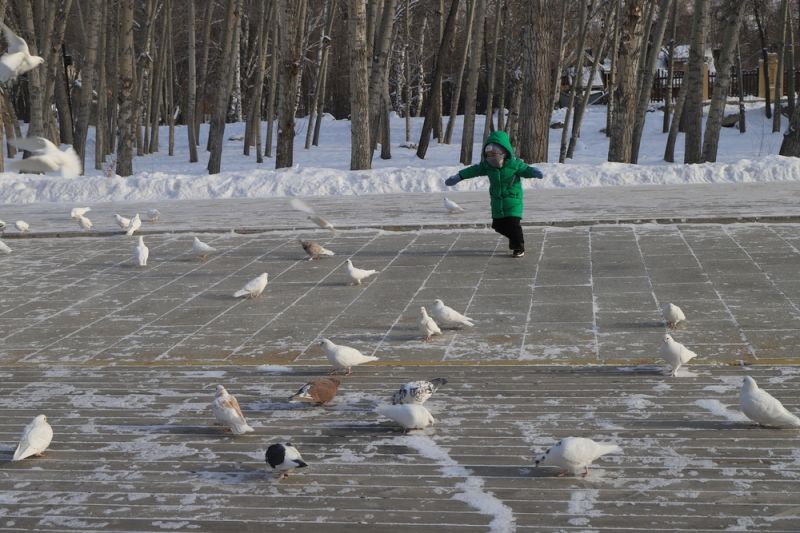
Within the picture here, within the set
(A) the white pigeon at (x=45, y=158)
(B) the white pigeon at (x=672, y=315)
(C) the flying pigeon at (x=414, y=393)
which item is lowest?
(C) the flying pigeon at (x=414, y=393)

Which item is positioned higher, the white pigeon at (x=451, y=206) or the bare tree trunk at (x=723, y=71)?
the bare tree trunk at (x=723, y=71)

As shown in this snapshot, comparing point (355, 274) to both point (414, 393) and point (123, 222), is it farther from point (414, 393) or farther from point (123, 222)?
point (123, 222)

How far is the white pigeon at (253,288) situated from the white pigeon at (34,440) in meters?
4.00

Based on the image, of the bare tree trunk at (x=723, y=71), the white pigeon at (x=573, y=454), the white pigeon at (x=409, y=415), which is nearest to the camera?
the white pigeon at (x=573, y=454)

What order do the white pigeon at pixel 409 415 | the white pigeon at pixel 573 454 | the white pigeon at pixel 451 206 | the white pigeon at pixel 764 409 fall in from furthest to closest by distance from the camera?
the white pigeon at pixel 451 206 < the white pigeon at pixel 409 415 < the white pigeon at pixel 764 409 < the white pigeon at pixel 573 454

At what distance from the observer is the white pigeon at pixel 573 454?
5.05 m

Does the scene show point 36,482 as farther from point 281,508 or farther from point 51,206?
point 51,206

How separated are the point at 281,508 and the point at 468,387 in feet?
7.24

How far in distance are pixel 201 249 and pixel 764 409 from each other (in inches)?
303

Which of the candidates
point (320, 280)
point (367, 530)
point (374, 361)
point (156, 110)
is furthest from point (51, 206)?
point (156, 110)

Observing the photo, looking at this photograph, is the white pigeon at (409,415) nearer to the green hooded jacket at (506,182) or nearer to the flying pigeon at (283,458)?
the flying pigeon at (283,458)

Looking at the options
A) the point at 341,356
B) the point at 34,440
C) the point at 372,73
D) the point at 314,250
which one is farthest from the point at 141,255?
the point at 372,73

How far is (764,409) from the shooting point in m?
5.62

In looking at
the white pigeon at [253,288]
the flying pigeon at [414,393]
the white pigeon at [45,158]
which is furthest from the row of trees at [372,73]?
the flying pigeon at [414,393]
